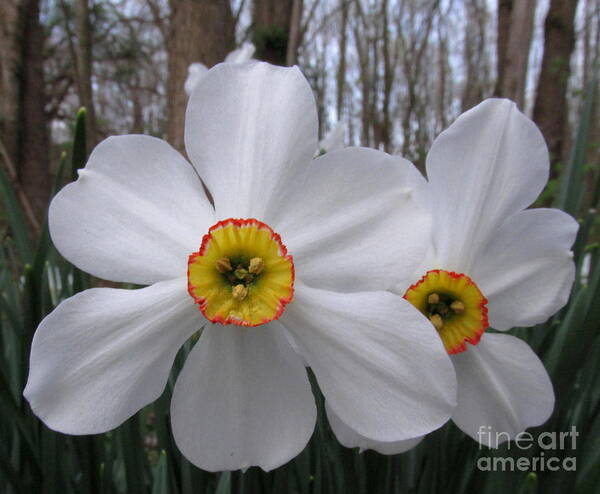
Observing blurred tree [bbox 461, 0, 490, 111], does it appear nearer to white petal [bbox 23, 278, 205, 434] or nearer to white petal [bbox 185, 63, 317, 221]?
white petal [bbox 185, 63, 317, 221]

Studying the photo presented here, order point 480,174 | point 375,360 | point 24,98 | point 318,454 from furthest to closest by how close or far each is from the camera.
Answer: point 24,98 → point 318,454 → point 480,174 → point 375,360

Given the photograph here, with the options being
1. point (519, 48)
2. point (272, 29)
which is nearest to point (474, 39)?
point (272, 29)

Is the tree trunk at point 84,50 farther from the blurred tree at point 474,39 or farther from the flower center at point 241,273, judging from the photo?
the blurred tree at point 474,39

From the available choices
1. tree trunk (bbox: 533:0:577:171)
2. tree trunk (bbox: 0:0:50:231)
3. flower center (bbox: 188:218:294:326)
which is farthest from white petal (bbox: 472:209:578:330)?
tree trunk (bbox: 533:0:577:171)

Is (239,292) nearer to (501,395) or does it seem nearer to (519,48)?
(501,395)

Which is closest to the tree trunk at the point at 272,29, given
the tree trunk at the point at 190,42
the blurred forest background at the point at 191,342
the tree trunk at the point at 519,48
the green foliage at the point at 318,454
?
the blurred forest background at the point at 191,342

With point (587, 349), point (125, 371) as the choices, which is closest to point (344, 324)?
point (125, 371)

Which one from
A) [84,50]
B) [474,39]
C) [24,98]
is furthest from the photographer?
[474,39]
